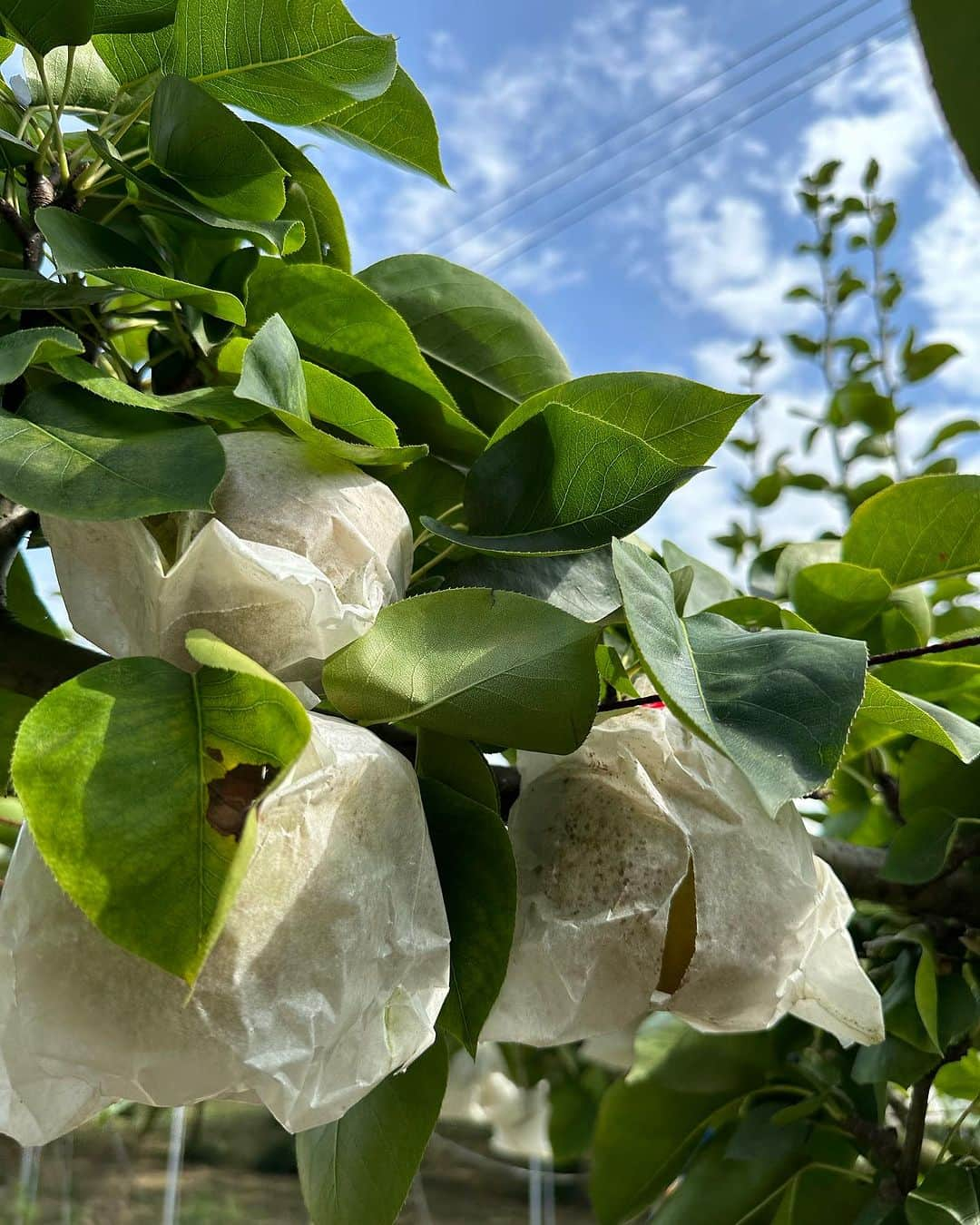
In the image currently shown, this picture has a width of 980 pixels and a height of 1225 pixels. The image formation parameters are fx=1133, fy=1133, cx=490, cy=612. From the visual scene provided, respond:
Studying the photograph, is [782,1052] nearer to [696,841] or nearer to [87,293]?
[696,841]

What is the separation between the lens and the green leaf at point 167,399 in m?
0.25

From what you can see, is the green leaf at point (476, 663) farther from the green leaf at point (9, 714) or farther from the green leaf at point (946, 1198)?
the green leaf at point (946, 1198)

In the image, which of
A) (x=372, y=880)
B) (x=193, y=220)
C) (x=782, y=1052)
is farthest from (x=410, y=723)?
(x=782, y=1052)

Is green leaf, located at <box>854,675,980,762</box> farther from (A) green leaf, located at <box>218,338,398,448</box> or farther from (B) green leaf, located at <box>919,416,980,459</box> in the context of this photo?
(B) green leaf, located at <box>919,416,980,459</box>

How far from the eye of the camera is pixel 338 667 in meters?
0.23

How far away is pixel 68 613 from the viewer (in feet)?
0.80

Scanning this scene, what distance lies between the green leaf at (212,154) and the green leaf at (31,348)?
0.22 feet

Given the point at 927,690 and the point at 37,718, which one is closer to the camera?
the point at 37,718

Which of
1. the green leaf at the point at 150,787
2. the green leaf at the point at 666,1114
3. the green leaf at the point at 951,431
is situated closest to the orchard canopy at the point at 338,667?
the green leaf at the point at 150,787

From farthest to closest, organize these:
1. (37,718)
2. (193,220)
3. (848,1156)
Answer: (848,1156) < (193,220) < (37,718)

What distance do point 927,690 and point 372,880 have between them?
25 cm

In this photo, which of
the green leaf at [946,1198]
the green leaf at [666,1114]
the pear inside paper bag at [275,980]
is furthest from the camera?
the green leaf at [666,1114]

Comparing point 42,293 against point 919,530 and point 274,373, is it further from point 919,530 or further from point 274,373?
point 919,530

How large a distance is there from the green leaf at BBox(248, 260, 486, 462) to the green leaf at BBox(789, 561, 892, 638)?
0.49ft
